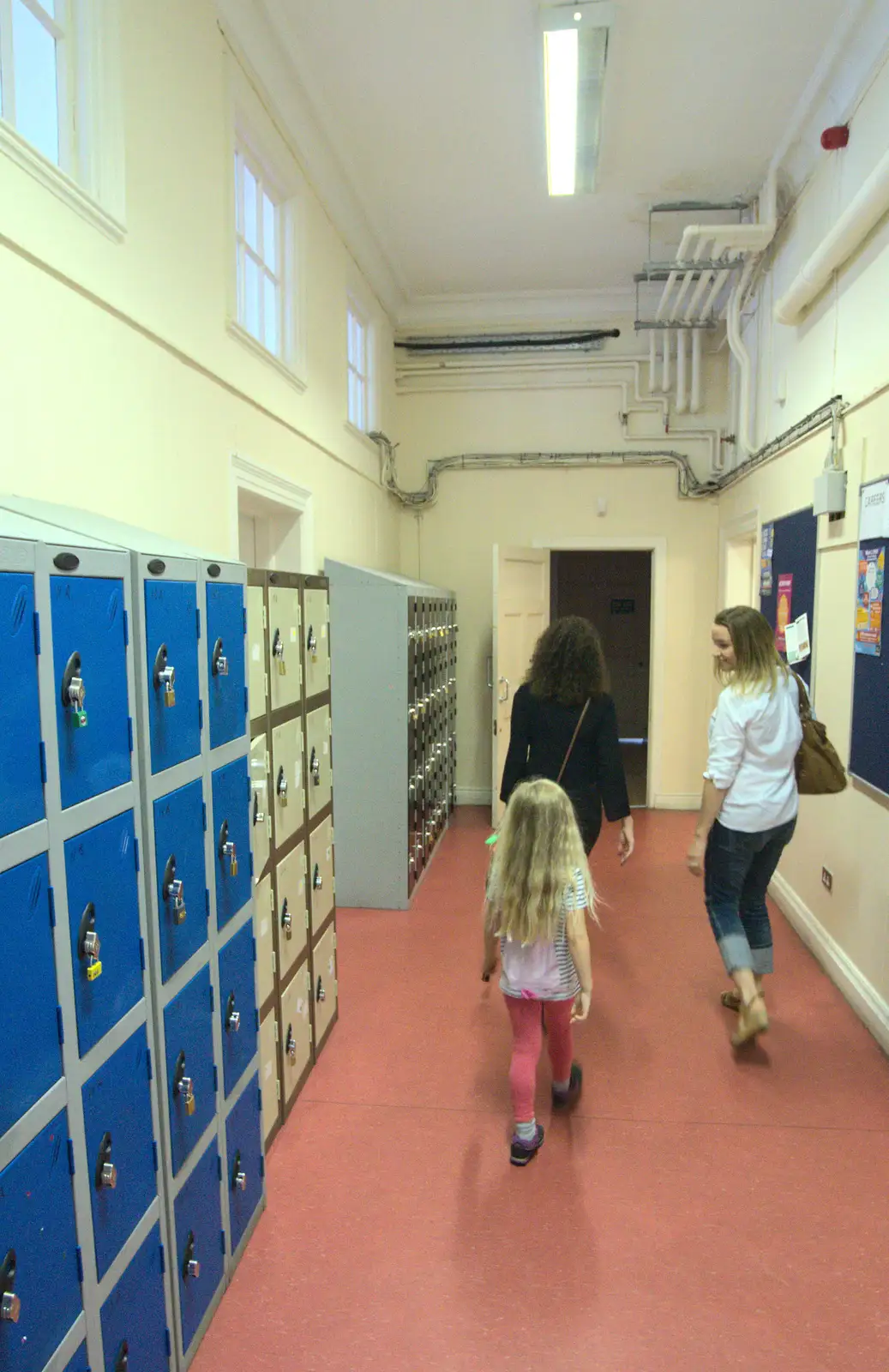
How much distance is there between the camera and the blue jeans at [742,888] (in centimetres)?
282

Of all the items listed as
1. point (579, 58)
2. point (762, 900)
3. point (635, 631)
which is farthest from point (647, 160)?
point (635, 631)

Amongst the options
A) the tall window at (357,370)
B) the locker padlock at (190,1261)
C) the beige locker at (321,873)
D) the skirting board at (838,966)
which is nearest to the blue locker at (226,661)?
the beige locker at (321,873)

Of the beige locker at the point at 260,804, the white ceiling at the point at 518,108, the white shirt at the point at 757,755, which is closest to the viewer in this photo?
the beige locker at the point at 260,804

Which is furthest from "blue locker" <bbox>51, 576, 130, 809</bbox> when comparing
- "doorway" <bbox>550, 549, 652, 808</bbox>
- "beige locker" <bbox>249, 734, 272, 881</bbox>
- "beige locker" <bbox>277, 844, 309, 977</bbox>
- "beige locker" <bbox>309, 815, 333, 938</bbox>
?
"doorway" <bbox>550, 549, 652, 808</bbox>

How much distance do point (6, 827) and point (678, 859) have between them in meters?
4.71

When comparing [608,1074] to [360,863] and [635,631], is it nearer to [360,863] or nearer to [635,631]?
[360,863]

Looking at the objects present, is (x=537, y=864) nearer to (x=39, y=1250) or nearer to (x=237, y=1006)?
(x=237, y=1006)

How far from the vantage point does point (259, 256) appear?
3.48 metres

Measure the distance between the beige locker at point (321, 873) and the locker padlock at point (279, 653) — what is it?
634 millimetres

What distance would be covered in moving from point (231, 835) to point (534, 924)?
0.84 metres

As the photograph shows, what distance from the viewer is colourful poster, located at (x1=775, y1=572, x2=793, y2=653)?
4.17m

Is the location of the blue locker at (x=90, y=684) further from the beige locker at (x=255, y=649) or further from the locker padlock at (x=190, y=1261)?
the locker padlock at (x=190, y=1261)

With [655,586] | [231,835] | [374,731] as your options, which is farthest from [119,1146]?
[655,586]

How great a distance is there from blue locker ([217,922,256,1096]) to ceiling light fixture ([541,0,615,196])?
3.45 meters
